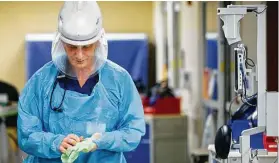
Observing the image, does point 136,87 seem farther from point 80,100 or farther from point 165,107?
point 165,107

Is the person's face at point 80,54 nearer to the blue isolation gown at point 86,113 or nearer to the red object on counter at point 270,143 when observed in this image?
the blue isolation gown at point 86,113

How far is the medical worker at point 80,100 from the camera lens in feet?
10.3

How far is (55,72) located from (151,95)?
164 inches

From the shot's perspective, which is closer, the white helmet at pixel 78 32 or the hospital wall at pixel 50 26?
the white helmet at pixel 78 32

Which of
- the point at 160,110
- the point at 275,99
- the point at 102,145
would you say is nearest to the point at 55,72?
the point at 102,145

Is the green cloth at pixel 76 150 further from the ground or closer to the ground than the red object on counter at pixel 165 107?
further from the ground

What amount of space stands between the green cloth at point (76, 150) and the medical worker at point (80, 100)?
0.03 meters

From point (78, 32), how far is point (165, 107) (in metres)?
3.98

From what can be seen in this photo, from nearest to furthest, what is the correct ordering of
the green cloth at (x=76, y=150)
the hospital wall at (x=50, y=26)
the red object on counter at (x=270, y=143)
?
the green cloth at (x=76, y=150) < the red object on counter at (x=270, y=143) < the hospital wall at (x=50, y=26)

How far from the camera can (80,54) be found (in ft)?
10.4

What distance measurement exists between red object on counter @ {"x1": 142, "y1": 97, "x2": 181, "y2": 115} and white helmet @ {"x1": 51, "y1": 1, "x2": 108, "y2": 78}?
12.1 feet

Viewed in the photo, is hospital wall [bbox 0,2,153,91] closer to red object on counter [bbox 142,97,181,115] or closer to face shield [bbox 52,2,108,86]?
red object on counter [bbox 142,97,181,115]

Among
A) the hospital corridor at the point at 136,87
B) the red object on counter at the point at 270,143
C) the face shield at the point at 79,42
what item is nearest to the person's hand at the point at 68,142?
the hospital corridor at the point at 136,87

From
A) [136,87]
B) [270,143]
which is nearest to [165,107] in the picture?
[136,87]
